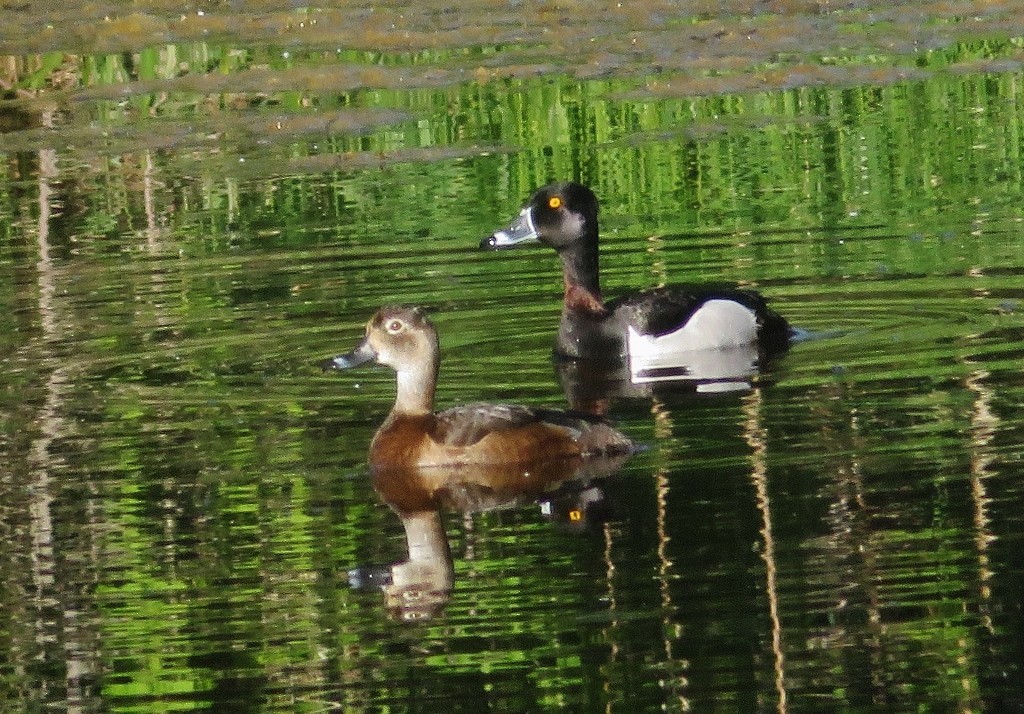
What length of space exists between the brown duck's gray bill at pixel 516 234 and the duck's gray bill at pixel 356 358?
126 inches

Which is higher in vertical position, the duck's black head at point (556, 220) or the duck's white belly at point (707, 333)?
the duck's black head at point (556, 220)

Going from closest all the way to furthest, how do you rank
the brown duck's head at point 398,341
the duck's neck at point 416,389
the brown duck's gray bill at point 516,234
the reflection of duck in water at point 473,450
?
the reflection of duck in water at point 473,450 < the duck's neck at point 416,389 < the brown duck's head at point 398,341 < the brown duck's gray bill at point 516,234

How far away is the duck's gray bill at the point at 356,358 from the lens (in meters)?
9.68

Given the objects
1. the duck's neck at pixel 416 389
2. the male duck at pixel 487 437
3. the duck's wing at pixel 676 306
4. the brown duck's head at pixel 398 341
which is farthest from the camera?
the duck's wing at pixel 676 306

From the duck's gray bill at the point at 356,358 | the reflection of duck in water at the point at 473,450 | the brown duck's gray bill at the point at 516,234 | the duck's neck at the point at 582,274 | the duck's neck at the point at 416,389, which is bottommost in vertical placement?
the reflection of duck in water at the point at 473,450

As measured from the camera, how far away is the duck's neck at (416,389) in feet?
30.4

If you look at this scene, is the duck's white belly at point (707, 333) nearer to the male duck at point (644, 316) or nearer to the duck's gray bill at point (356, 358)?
the male duck at point (644, 316)

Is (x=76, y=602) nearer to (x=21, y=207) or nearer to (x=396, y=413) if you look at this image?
(x=396, y=413)

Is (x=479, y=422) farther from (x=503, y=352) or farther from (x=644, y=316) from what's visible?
(x=644, y=316)

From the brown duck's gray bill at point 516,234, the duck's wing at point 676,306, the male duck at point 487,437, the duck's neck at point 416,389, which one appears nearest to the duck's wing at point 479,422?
the male duck at point 487,437

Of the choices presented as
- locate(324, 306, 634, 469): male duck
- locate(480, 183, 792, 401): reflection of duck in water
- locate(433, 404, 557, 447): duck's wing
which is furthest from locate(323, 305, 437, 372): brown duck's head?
locate(480, 183, 792, 401): reflection of duck in water

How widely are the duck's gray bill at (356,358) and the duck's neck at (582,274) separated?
8.46 ft

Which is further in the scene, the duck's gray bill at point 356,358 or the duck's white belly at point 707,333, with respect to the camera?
the duck's white belly at point 707,333

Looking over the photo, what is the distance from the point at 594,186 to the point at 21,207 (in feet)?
12.6
